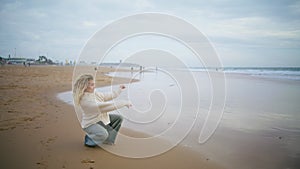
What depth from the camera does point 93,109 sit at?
13.5ft

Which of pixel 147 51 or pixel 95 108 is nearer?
pixel 95 108

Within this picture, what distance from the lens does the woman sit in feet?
13.4

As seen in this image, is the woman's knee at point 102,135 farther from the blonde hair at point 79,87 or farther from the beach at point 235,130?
the blonde hair at point 79,87

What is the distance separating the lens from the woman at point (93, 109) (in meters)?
4.07

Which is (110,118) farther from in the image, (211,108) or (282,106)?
(282,106)

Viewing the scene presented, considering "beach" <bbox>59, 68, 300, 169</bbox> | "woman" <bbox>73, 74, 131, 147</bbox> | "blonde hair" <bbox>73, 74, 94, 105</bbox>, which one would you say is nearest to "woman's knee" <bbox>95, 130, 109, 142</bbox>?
"woman" <bbox>73, 74, 131, 147</bbox>

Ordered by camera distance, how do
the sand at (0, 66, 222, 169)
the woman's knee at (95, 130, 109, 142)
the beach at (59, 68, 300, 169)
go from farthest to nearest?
the woman's knee at (95, 130, 109, 142), the beach at (59, 68, 300, 169), the sand at (0, 66, 222, 169)

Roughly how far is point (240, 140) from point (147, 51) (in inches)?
118

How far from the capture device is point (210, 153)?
4234 mm

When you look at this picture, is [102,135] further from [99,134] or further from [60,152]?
[60,152]

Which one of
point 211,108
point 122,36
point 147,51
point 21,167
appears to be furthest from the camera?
point 211,108

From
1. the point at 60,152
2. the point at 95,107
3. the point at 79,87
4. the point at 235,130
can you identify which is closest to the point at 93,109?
the point at 95,107

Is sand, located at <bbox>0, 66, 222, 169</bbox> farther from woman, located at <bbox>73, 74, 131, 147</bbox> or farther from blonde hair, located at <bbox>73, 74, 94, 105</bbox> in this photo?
blonde hair, located at <bbox>73, 74, 94, 105</bbox>

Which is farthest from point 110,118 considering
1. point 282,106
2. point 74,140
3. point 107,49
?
point 282,106
